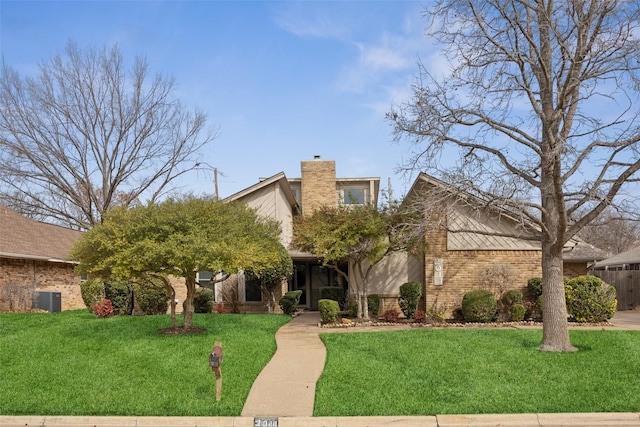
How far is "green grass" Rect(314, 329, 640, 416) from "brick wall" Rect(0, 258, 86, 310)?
47.3 feet

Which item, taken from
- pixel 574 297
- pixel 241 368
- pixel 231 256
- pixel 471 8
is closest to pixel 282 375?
pixel 241 368

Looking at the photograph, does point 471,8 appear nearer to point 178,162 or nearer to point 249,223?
point 249,223

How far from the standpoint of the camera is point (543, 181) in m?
12.1

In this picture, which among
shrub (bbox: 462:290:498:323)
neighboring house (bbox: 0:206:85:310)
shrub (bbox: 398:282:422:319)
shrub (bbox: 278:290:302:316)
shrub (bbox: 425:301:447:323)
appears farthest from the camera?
shrub (bbox: 278:290:302:316)

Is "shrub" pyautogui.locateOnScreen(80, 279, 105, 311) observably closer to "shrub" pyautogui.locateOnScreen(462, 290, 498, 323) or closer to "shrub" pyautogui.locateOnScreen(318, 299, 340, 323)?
"shrub" pyautogui.locateOnScreen(318, 299, 340, 323)

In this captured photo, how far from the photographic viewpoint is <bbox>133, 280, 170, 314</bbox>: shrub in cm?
1900

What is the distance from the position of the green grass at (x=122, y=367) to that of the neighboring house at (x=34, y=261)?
5.64 meters

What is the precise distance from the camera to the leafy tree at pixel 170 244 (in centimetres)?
1291

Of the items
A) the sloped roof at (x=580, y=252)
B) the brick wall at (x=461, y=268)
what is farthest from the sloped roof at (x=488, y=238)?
the brick wall at (x=461, y=268)

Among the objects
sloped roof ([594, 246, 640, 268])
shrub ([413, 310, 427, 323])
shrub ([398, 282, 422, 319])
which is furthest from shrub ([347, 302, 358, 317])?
sloped roof ([594, 246, 640, 268])

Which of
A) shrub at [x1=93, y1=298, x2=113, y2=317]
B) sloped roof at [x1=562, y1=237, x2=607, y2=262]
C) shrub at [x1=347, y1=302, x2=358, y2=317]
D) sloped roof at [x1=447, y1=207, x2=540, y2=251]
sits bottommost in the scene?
shrub at [x1=347, y1=302, x2=358, y2=317]

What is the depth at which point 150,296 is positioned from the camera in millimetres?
19078

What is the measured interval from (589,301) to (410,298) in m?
5.52

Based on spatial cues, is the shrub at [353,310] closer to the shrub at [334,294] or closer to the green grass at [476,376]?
the shrub at [334,294]
